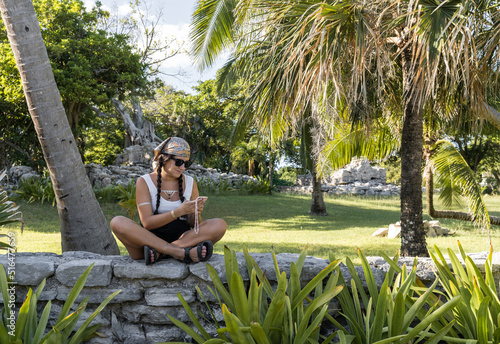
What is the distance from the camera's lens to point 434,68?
396 cm

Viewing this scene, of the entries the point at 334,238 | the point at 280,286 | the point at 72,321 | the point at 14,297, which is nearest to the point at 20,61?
the point at 14,297

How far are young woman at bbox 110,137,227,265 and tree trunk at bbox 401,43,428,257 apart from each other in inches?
145

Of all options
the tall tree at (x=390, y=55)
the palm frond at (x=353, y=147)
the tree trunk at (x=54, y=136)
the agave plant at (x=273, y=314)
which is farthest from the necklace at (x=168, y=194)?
the palm frond at (x=353, y=147)

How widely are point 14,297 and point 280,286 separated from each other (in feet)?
6.16

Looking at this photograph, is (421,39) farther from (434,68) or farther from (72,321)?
(72,321)

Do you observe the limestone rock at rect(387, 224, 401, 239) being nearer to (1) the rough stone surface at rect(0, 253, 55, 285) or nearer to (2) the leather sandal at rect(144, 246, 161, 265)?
(2) the leather sandal at rect(144, 246, 161, 265)

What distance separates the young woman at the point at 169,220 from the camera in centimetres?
299

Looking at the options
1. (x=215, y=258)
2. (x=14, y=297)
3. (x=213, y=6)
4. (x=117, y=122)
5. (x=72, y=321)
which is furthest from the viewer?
(x=117, y=122)

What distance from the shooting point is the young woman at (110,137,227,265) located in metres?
2.99

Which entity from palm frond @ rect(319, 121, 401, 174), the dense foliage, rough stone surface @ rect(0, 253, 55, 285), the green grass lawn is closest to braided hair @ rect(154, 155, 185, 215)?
rough stone surface @ rect(0, 253, 55, 285)

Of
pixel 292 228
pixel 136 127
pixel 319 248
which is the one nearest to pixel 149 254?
pixel 319 248

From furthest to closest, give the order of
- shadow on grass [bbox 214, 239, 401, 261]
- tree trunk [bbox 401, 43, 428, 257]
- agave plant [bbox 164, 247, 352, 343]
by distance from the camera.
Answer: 1. shadow on grass [bbox 214, 239, 401, 261]
2. tree trunk [bbox 401, 43, 428, 257]
3. agave plant [bbox 164, 247, 352, 343]

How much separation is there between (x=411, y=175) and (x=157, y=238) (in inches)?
163

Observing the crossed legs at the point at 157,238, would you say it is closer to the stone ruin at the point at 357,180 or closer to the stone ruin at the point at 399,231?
the stone ruin at the point at 399,231
